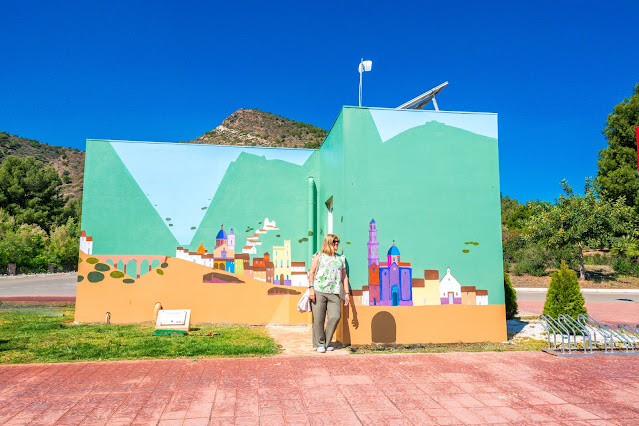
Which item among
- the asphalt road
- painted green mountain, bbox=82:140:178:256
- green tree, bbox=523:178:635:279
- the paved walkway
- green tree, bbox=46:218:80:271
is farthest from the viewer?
green tree, bbox=46:218:80:271

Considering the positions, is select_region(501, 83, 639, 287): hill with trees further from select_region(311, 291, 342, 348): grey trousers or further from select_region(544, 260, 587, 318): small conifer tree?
select_region(311, 291, 342, 348): grey trousers

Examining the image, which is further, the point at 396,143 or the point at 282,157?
the point at 282,157

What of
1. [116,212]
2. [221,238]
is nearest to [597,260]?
[221,238]

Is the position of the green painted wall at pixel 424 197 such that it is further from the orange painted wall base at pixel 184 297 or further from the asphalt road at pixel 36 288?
the asphalt road at pixel 36 288

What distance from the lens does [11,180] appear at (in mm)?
33562

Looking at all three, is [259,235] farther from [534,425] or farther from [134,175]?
[534,425]

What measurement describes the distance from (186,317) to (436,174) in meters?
5.05

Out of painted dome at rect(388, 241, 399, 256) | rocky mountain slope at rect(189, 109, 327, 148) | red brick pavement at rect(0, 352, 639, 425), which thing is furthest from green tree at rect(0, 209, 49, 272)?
painted dome at rect(388, 241, 399, 256)

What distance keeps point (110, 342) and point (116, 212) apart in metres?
3.27

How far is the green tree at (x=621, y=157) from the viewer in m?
26.0

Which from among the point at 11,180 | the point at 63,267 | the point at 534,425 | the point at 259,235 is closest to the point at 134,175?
the point at 259,235

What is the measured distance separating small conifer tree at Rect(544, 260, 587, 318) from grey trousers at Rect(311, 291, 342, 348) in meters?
3.94

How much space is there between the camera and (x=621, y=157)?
1069 inches

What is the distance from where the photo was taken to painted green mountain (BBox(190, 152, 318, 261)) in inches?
350
